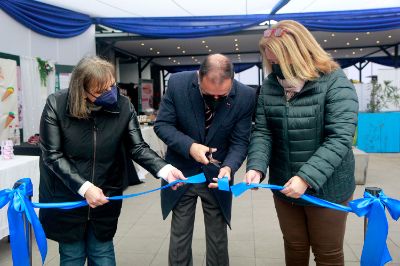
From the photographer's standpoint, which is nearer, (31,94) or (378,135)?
(31,94)

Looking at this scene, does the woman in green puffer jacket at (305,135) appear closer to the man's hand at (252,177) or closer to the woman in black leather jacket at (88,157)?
the man's hand at (252,177)

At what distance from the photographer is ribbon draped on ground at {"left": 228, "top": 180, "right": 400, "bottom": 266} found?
1669mm

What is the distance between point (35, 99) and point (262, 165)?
500 cm

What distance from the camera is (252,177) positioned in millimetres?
1846

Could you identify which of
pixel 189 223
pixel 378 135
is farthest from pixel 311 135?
pixel 378 135

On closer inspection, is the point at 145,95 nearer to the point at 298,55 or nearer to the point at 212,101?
the point at 212,101

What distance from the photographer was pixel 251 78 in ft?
73.2

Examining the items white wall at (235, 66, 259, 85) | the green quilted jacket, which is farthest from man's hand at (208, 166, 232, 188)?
white wall at (235, 66, 259, 85)

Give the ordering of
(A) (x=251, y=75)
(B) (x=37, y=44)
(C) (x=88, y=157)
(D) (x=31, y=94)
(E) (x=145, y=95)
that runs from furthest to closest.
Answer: (A) (x=251, y=75)
(E) (x=145, y=95)
(B) (x=37, y=44)
(D) (x=31, y=94)
(C) (x=88, y=157)

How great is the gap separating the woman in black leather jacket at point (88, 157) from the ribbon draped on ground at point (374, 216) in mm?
804

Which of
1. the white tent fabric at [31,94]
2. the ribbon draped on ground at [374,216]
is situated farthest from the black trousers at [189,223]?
the white tent fabric at [31,94]

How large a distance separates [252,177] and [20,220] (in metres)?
1.06

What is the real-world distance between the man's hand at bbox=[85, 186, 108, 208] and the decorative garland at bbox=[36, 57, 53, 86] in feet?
16.0

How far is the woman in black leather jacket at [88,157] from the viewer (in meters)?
1.81
